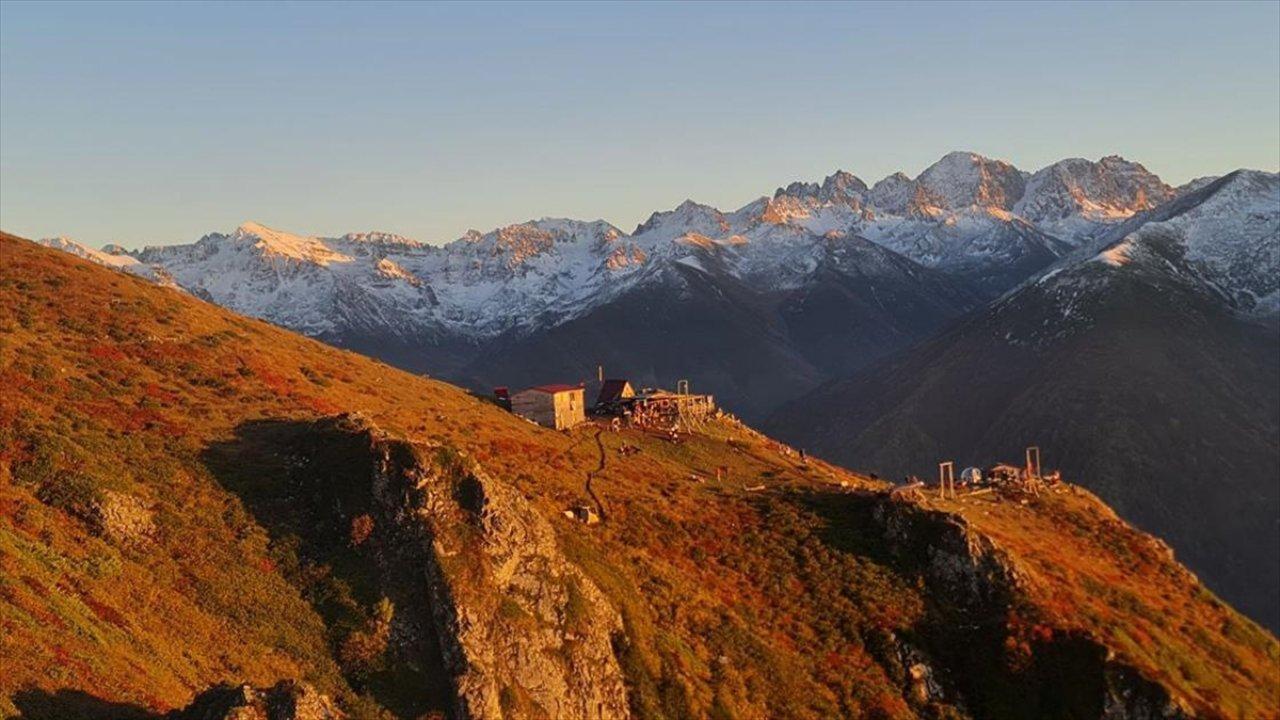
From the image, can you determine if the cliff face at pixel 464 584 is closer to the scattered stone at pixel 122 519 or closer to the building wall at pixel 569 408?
the scattered stone at pixel 122 519

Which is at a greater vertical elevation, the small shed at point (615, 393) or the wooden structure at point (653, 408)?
the small shed at point (615, 393)

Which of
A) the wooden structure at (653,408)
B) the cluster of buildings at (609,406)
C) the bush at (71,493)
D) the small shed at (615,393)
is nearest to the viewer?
the bush at (71,493)

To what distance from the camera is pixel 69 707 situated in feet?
A: 106

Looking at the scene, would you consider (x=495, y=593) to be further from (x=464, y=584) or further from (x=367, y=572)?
(x=367, y=572)

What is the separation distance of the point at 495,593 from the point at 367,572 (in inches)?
235

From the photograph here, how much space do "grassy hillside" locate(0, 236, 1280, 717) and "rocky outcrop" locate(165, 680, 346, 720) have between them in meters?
2.23

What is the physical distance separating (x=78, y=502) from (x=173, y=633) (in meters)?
9.31

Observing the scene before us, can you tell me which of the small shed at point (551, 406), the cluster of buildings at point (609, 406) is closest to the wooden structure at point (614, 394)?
the cluster of buildings at point (609, 406)

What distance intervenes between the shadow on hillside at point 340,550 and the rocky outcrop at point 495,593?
0.76 m

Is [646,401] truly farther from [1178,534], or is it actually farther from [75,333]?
[1178,534]

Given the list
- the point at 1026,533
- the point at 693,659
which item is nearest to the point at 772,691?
the point at 693,659

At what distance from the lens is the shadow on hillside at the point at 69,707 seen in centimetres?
3138

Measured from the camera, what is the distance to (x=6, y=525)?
41.3m

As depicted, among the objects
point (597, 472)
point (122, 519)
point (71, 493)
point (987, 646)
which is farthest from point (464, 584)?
point (597, 472)
